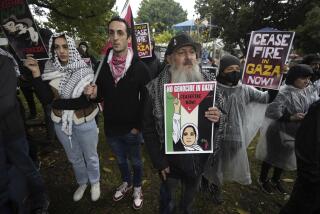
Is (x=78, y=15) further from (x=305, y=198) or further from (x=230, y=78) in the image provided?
(x=305, y=198)

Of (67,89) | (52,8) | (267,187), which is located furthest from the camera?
(52,8)

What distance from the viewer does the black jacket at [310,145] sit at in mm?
2002

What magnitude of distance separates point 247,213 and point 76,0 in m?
4.60

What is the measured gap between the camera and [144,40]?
6113mm

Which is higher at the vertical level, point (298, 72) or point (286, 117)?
point (298, 72)

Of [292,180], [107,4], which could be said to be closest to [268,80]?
[292,180]

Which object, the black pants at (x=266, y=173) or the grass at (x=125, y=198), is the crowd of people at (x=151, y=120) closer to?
the black pants at (x=266, y=173)

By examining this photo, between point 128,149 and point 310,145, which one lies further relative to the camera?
point 128,149

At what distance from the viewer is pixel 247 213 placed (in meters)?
3.49

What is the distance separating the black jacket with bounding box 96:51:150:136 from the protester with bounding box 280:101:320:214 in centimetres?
161

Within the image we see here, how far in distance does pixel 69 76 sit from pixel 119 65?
60 cm

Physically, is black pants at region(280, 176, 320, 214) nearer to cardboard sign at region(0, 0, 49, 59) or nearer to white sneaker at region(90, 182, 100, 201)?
white sneaker at region(90, 182, 100, 201)

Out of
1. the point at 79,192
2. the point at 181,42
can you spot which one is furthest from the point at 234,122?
the point at 79,192

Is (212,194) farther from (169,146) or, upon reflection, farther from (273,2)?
(273,2)
